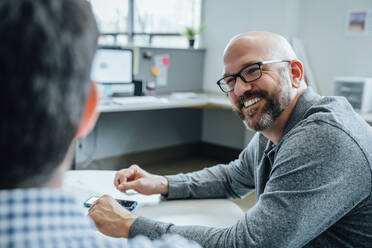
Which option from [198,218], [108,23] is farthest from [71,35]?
[108,23]

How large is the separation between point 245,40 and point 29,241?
34.2 inches

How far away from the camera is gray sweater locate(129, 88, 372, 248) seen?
0.81 meters

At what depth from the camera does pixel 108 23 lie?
4.91m

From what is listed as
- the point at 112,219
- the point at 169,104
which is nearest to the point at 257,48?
the point at 112,219

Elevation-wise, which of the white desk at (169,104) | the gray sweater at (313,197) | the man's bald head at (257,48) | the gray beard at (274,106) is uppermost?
the man's bald head at (257,48)

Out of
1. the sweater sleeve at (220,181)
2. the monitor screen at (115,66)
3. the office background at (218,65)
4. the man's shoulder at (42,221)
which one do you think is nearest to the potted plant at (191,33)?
the office background at (218,65)

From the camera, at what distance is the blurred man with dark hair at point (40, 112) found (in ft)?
1.16

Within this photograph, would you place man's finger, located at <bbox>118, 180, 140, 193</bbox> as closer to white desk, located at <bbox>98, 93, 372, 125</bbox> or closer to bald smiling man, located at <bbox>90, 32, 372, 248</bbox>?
bald smiling man, located at <bbox>90, 32, 372, 248</bbox>

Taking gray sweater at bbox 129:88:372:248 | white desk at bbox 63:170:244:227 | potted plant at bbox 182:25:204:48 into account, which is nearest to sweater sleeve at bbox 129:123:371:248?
gray sweater at bbox 129:88:372:248

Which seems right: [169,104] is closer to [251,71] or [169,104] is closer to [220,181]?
[220,181]

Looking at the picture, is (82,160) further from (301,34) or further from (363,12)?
(363,12)

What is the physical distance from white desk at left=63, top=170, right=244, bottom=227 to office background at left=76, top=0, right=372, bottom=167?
2.17 meters

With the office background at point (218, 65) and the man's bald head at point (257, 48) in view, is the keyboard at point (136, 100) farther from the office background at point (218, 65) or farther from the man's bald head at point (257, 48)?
the man's bald head at point (257, 48)

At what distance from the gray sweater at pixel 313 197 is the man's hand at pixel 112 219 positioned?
23 millimetres
